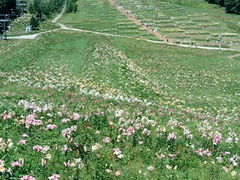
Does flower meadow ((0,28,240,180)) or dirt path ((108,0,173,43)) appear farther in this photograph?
dirt path ((108,0,173,43))

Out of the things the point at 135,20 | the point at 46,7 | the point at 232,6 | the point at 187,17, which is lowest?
the point at 135,20

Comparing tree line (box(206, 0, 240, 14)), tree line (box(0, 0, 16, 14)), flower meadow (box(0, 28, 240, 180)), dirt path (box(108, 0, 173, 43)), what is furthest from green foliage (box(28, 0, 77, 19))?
flower meadow (box(0, 28, 240, 180))

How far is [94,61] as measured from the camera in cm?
5109

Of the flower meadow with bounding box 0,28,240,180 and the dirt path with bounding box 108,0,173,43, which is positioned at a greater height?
the flower meadow with bounding box 0,28,240,180

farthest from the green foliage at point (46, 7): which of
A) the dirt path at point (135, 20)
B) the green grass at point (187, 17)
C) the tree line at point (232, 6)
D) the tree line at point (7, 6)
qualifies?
the tree line at point (232, 6)

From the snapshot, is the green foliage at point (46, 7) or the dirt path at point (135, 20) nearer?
the dirt path at point (135, 20)

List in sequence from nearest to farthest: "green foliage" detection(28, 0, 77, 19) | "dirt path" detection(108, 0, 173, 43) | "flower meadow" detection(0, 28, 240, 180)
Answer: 1. "flower meadow" detection(0, 28, 240, 180)
2. "dirt path" detection(108, 0, 173, 43)
3. "green foliage" detection(28, 0, 77, 19)

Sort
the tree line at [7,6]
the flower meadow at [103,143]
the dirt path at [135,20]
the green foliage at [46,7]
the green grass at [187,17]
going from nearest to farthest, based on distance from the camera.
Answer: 1. the flower meadow at [103,143]
2. the dirt path at [135,20]
3. the green grass at [187,17]
4. the tree line at [7,6]
5. the green foliage at [46,7]

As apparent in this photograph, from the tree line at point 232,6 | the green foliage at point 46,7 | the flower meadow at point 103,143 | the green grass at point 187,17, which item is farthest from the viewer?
the tree line at point 232,6

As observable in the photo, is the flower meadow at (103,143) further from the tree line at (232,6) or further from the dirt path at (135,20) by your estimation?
the tree line at (232,6)

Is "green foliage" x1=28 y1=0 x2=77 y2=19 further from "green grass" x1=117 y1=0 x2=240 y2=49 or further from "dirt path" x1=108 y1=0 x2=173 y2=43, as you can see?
"green grass" x1=117 y1=0 x2=240 y2=49

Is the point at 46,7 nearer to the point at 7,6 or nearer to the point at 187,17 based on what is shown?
the point at 7,6

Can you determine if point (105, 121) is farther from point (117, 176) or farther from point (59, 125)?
point (117, 176)

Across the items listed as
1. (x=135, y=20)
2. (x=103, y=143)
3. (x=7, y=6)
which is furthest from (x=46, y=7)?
(x=103, y=143)
